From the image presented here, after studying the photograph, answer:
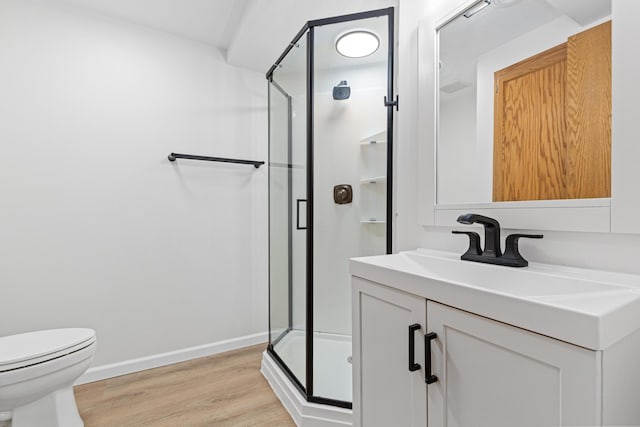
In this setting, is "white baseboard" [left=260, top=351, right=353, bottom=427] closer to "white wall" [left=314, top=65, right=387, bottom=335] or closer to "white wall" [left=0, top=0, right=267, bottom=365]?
"white wall" [left=314, top=65, right=387, bottom=335]

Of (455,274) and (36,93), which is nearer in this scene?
(455,274)

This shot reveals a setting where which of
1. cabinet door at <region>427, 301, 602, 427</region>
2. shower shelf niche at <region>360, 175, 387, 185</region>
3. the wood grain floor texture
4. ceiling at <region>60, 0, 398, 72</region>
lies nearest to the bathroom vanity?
cabinet door at <region>427, 301, 602, 427</region>

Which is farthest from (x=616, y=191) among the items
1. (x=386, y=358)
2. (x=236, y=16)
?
(x=236, y=16)

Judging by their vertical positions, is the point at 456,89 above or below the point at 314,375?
above

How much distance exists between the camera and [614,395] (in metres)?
0.51

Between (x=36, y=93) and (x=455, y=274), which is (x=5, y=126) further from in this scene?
(x=455, y=274)

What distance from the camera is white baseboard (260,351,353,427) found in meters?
1.44

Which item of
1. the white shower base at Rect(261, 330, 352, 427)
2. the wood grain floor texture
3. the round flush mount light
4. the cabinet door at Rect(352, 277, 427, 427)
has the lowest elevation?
the wood grain floor texture

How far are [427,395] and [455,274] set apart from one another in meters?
0.38

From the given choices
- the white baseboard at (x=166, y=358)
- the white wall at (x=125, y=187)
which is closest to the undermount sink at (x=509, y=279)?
the white wall at (x=125, y=187)

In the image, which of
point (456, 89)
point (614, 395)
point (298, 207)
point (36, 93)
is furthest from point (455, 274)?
point (36, 93)

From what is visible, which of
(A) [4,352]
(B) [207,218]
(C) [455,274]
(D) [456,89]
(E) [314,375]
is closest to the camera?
(C) [455,274]

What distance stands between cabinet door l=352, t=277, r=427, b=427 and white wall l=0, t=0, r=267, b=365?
1627mm

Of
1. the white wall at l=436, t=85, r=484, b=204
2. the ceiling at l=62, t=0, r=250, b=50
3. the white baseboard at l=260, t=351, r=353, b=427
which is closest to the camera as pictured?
the white wall at l=436, t=85, r=484, b=204
